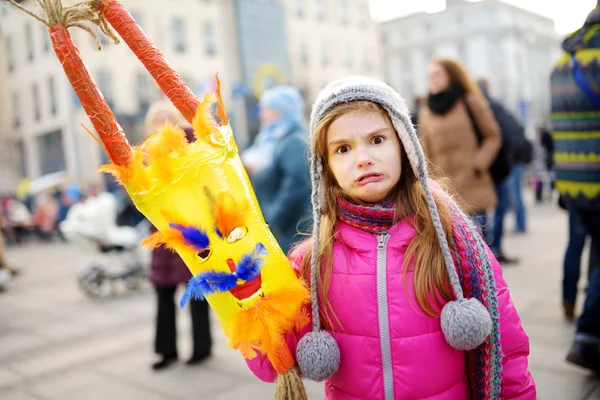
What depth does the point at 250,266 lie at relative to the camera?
1369mm

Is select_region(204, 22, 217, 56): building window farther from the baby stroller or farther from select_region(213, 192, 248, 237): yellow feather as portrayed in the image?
select_region(213, 192, 248, 237): yellow feather

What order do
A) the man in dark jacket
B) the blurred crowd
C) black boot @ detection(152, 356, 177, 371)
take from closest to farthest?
the blurred crowd < black boot @ detection(152, 356, 177, 371) < the man in dark jacket

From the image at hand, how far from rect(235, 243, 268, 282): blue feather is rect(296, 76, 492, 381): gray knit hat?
0.76 ft

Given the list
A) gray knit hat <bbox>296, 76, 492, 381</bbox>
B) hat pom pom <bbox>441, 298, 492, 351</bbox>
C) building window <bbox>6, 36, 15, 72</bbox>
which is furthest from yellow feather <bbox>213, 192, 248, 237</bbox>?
building window <bbox>6, 36, 15, 72</bbox>

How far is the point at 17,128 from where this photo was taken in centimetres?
2806

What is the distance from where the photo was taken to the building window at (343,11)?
1444 inches

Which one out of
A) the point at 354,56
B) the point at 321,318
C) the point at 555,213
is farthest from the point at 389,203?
the point at 354,56

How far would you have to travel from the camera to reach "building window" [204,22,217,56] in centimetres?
2878

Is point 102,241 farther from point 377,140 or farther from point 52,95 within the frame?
point 52,95

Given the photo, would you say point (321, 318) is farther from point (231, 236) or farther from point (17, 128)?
point (17, 128)

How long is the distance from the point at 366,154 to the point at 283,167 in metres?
2.27

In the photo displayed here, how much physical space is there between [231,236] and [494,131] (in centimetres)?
402

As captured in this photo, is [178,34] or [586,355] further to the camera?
[178,34]

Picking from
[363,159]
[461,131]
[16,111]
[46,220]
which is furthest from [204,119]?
[16,111]
